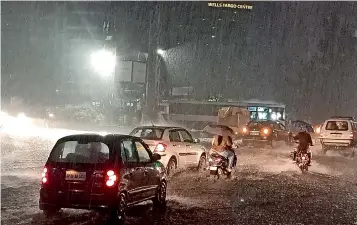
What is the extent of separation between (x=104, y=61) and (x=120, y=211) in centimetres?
5258

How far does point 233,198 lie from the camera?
11.6 metres

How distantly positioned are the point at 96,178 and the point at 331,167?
14.5 m

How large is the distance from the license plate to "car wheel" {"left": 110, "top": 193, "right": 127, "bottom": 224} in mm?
718

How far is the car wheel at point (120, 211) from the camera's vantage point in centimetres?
825

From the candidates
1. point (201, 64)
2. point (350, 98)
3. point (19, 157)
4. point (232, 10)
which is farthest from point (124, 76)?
point (19, 157)

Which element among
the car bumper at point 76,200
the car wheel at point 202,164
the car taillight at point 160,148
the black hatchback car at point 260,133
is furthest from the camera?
the black hatchback car at point 260,133

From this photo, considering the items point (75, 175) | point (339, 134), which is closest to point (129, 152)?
point (75, 175)

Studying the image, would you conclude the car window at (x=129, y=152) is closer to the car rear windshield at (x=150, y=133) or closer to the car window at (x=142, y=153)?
the car window at (x=142, y=153)

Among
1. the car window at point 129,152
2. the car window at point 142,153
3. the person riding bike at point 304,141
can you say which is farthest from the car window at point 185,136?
the car window at point 129,152

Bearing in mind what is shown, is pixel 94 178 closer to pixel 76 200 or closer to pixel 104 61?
pixel 76 200

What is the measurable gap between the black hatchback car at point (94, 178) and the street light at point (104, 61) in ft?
161

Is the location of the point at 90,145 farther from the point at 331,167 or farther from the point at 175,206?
the point at 331,167

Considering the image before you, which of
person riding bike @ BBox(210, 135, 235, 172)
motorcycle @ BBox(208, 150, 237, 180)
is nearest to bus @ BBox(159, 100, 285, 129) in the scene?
person riding bike @ BBox(210, 135, 235, 172)

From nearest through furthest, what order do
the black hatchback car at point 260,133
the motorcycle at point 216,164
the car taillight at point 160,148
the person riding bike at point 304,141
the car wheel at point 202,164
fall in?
1. the car taillight at point 160,148
2. the motorcycle at point 216,164
3. the car wheel at point 202,164
4. the person riding bike at point 304,141
5. the black hatchback car at point 260,133
